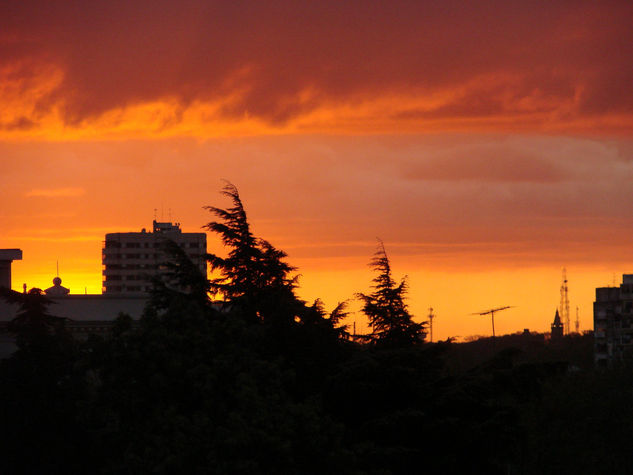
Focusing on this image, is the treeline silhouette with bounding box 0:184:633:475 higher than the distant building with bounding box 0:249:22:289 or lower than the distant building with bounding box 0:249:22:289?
lower

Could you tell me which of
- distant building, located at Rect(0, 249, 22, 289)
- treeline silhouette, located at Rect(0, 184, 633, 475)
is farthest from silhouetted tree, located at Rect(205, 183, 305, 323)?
distant building, located at Rect(0, 249, 22, 289)

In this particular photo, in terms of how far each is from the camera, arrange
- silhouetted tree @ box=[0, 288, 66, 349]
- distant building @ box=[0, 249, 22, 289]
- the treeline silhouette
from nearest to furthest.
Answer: the treeline silhouette
silhouetted tree @ box=[0, 288, 66, 349]
distant building @ box=[0, 249, 22, 289]

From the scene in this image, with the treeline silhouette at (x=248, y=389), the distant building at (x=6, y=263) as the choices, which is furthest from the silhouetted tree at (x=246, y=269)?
the distant building at (x=6, y=263)

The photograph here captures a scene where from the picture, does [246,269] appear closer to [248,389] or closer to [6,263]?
[248,389]

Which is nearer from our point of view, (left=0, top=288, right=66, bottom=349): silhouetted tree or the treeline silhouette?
the treeline silhouette

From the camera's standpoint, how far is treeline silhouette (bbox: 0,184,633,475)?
3934 cm

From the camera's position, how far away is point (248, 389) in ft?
129

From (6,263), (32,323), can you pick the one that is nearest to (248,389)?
(32,323)

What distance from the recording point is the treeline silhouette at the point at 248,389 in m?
39.3

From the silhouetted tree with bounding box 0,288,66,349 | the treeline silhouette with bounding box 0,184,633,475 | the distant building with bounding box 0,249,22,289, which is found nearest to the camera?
the treeline silhouette with bounding box 0,184,633,475

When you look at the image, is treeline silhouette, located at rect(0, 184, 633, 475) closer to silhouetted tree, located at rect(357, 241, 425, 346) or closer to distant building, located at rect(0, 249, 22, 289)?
silhouetted tree, located at rect(357, 241, 425, 346)

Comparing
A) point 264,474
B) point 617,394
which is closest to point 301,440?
point 264,474

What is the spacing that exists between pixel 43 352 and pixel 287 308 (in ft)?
29.5

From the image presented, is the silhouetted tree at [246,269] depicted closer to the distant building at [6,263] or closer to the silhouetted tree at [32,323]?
the silhouetted tree at [32,323]
